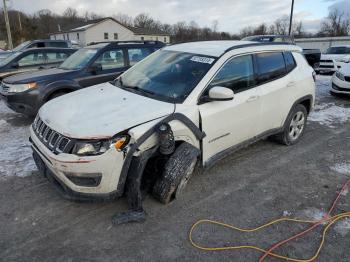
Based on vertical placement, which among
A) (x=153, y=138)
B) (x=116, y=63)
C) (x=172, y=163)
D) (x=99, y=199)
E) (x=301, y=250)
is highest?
(x=116, y=63)

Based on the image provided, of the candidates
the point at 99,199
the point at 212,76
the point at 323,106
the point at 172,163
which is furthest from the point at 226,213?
the point at 323,106

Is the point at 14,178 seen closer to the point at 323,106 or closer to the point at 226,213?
the point at 226,213

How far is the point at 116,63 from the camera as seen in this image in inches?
290

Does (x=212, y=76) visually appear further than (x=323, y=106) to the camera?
No

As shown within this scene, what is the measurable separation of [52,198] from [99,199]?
0.97 metres

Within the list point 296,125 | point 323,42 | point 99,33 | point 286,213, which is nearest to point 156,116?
point 286,213

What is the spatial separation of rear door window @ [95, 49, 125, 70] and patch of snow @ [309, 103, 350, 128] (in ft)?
15.5

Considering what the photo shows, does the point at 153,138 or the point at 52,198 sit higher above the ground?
the point at 153,138

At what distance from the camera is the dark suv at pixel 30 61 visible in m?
9.14

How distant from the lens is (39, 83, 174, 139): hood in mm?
2869

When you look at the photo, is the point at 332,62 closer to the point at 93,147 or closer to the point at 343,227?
the point at 343,227

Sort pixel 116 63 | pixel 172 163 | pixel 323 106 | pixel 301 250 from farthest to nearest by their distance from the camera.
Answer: pixel 323 106, pixel 116 63, pixel 172 163, pixel 301 250

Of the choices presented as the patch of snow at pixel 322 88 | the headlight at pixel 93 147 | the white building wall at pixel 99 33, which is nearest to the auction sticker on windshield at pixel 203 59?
the headlight at pixel 93 147

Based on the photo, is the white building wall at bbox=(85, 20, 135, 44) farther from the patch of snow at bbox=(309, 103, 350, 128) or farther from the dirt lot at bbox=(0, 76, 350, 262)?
the dirt lot at bbox=(0, 76, 350, 262)
